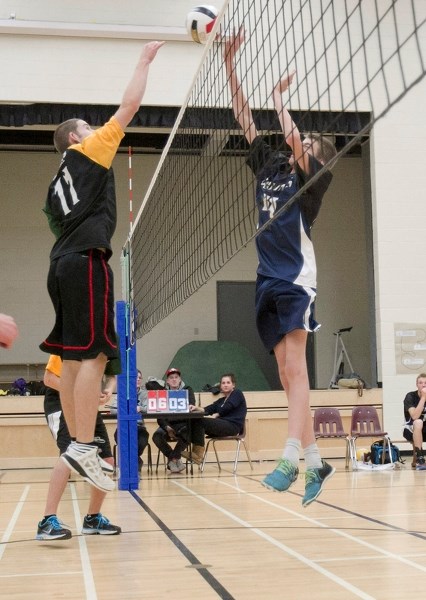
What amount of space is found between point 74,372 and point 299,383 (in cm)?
113

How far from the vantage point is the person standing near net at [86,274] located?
420cm

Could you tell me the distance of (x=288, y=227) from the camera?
14.3ft

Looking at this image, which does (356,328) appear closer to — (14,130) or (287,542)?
(14,130)

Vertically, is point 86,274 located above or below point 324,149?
below

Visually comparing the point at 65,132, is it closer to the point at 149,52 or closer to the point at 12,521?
the point at 149,52

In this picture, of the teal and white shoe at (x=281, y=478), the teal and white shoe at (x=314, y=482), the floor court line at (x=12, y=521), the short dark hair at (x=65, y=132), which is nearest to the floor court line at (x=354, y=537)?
the teal and white shoe at (x=314, y=482)

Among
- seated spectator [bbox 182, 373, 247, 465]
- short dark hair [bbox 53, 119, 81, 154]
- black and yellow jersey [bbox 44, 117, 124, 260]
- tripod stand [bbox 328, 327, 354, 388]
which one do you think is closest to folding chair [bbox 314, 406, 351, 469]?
seated spectator [bbox 182, 373, 247, 465]

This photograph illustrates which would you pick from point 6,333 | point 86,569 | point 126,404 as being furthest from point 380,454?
point 6,333

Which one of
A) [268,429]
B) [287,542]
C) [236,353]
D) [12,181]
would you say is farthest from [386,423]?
[287,542]

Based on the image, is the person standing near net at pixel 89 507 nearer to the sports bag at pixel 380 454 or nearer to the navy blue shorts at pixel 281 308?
the navy blue shorts at pixel 281 308

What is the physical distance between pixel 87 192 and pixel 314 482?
1.83 metres

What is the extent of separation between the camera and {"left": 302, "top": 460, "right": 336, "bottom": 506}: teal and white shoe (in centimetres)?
405

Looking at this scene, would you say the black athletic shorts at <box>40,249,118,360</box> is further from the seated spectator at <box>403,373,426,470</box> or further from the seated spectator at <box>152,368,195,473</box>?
the seated spectator at <box>403,373,426,470</box>

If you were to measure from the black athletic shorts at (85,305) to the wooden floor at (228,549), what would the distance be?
985 mm
